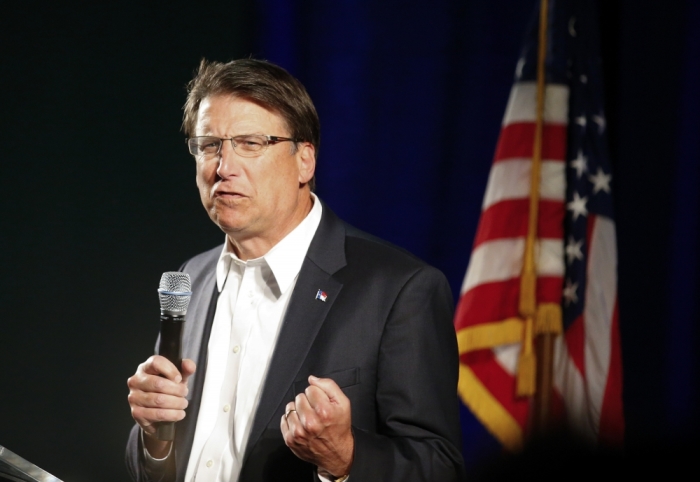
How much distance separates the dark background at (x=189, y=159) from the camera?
3.14m

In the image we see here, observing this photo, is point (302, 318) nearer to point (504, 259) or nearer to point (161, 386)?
point (161, 386)

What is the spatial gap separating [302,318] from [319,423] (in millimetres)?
432

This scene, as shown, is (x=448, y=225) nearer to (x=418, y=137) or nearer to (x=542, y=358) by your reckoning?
(x=418, y=137)

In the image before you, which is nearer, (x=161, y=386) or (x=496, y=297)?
(x=161, y=386)

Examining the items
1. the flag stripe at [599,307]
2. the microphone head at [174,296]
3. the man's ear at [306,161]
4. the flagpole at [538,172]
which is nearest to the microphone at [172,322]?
the microphone head at [174,296]

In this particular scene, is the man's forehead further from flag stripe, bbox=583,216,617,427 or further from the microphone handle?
flag stripe, bbox=583,216,617,427

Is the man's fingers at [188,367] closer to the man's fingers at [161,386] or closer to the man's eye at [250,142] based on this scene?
the man's fingers at [161,386]

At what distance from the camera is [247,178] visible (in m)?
1.97

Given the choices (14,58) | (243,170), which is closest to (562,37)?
(243,170)

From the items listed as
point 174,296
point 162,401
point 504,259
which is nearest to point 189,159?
point 504,259

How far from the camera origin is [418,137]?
127 inches

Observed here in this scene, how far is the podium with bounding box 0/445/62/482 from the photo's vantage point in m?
1.34

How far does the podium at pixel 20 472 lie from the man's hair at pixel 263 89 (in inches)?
39.1

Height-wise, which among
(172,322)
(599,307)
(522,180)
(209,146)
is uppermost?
(209,146)
